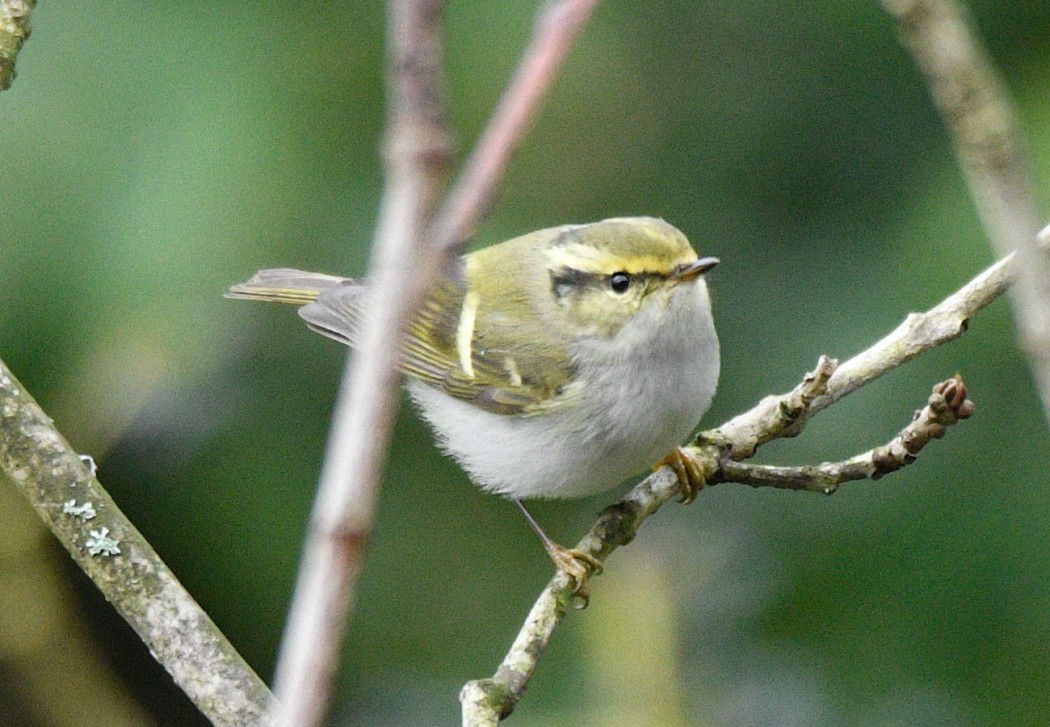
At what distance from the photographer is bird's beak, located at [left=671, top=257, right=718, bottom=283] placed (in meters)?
2.33

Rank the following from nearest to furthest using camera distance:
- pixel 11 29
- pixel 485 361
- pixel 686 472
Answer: pixel 11 29 → pixel 686 472 → pixel 485 361

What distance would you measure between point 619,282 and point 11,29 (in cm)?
122

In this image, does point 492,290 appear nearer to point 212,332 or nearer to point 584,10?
point 212,332

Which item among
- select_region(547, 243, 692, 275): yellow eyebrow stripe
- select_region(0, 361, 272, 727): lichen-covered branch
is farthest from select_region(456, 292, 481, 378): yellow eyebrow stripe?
select_region(0, 361, 272, 727): lichen-covered branch

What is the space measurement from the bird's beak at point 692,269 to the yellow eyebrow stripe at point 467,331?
0.62m

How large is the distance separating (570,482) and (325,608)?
2061 mm

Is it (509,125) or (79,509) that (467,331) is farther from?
(509,125)

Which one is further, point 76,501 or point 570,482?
point 570,482

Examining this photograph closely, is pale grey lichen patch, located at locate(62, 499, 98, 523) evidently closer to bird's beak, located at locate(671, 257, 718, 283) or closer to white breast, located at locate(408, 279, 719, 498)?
white breast, located at locate(408, 279, 719, 498)

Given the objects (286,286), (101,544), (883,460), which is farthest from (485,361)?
(101,544)

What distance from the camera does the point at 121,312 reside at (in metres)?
2.48

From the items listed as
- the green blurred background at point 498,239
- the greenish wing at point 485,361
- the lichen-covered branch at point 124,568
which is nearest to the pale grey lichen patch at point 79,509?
the lichen-covered branch at point 124,568

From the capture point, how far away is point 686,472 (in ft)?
8.10

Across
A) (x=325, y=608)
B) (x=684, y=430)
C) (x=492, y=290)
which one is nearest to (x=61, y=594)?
(x=492, y=290)
